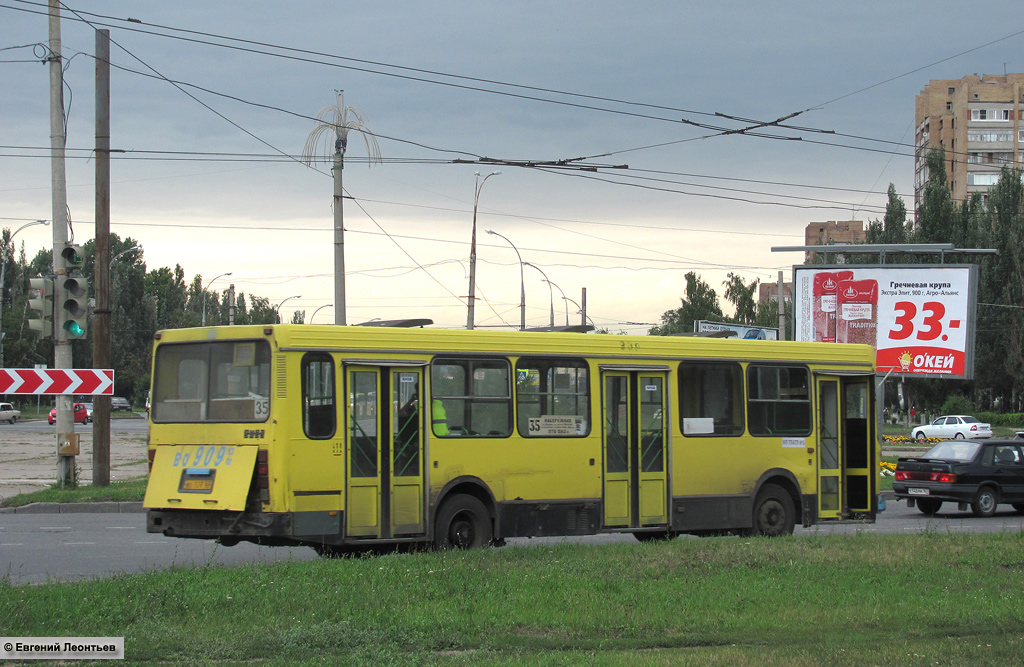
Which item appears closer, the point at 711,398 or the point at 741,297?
the point at 711,398

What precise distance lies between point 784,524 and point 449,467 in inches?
218

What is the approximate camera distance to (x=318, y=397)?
11.4 m

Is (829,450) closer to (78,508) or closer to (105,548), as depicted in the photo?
(105,548)

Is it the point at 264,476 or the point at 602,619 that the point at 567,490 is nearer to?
the point at 264,476

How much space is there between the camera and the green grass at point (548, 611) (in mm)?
6910

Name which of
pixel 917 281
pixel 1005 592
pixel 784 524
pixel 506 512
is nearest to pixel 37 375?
pixel 506 512

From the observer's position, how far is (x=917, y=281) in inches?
1334

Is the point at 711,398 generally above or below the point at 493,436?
above

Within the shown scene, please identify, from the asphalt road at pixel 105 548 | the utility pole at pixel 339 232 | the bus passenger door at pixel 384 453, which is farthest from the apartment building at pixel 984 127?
the bus passenger door at pixel 384 453

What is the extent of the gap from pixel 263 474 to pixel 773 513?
757cm

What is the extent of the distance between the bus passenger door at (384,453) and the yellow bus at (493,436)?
0.02 metres

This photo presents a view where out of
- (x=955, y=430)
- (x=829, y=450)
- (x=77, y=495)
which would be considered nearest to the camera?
(x=829, y=450)

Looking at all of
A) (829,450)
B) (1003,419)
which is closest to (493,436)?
(829,450)

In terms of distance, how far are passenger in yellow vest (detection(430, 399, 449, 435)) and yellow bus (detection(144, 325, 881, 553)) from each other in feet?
0.06
